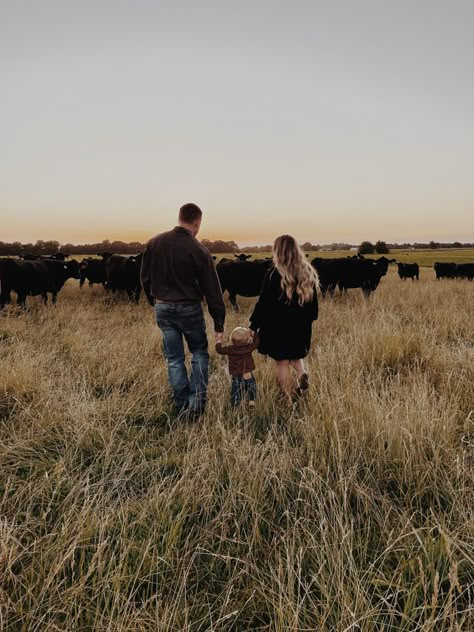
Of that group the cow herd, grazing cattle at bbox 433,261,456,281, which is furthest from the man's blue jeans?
grazing cattle at bbox 433,261,456,281

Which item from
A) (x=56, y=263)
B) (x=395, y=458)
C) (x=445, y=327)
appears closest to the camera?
(x=395, y=458)

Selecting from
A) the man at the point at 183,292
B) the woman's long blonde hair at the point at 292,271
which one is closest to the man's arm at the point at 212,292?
the man at the point at 183,292

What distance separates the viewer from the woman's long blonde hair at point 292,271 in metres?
3.79

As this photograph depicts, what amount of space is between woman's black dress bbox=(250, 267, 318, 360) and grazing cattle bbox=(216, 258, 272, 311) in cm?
847

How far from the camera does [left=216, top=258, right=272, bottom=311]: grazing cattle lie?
12.7m

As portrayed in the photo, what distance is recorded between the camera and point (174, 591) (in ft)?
5.47

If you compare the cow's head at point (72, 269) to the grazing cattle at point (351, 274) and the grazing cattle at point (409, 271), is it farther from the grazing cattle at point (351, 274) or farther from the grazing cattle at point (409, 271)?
the grazing cattle at point (409, 271)

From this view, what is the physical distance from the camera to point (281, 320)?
12.9ft

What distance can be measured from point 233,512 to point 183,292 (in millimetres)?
2268

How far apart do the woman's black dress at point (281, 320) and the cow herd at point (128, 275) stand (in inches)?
332

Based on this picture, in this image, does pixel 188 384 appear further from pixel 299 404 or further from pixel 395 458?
pixel 395 458

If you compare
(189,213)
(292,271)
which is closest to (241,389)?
(292,271)

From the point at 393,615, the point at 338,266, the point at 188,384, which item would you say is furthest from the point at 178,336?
the point at 338,266

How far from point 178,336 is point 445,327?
594 centimetres
